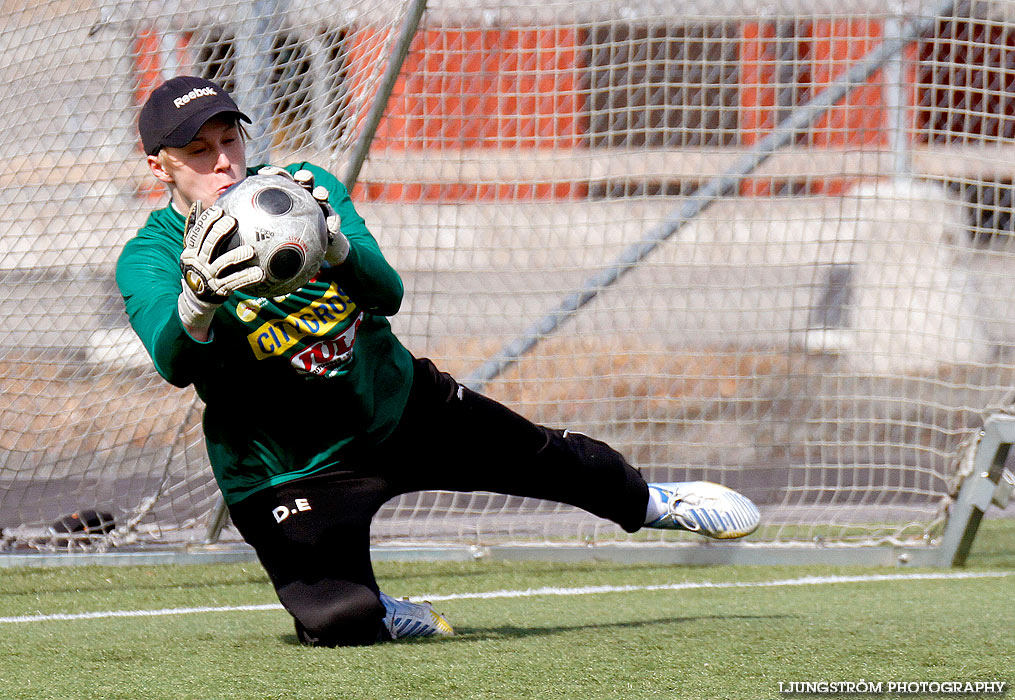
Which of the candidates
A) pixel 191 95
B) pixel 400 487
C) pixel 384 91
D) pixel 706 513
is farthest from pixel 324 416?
pixel 384 91

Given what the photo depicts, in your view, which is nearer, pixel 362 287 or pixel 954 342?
pixel 362 287

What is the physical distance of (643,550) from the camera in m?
4.96

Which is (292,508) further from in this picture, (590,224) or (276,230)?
(590,224)

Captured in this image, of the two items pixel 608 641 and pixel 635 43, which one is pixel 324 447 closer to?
pixel 608 641

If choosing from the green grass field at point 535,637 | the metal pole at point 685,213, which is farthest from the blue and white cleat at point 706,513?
the metal pole at point 685,213

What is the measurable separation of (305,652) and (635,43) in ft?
11.2

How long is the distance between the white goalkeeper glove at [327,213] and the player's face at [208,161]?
27cm

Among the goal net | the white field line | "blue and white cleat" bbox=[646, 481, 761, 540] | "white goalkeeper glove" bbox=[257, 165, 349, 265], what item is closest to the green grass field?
the white field line

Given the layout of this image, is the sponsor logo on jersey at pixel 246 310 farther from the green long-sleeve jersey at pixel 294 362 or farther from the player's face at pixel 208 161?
the player's face at pixel 208 161

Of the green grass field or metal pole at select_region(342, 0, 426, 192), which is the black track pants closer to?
the green grass field

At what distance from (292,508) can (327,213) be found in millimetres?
820

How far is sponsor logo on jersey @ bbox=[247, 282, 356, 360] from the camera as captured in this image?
10.0 feet

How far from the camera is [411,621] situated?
3311 millimetres

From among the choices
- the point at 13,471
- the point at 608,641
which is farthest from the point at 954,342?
the point at 13,471
